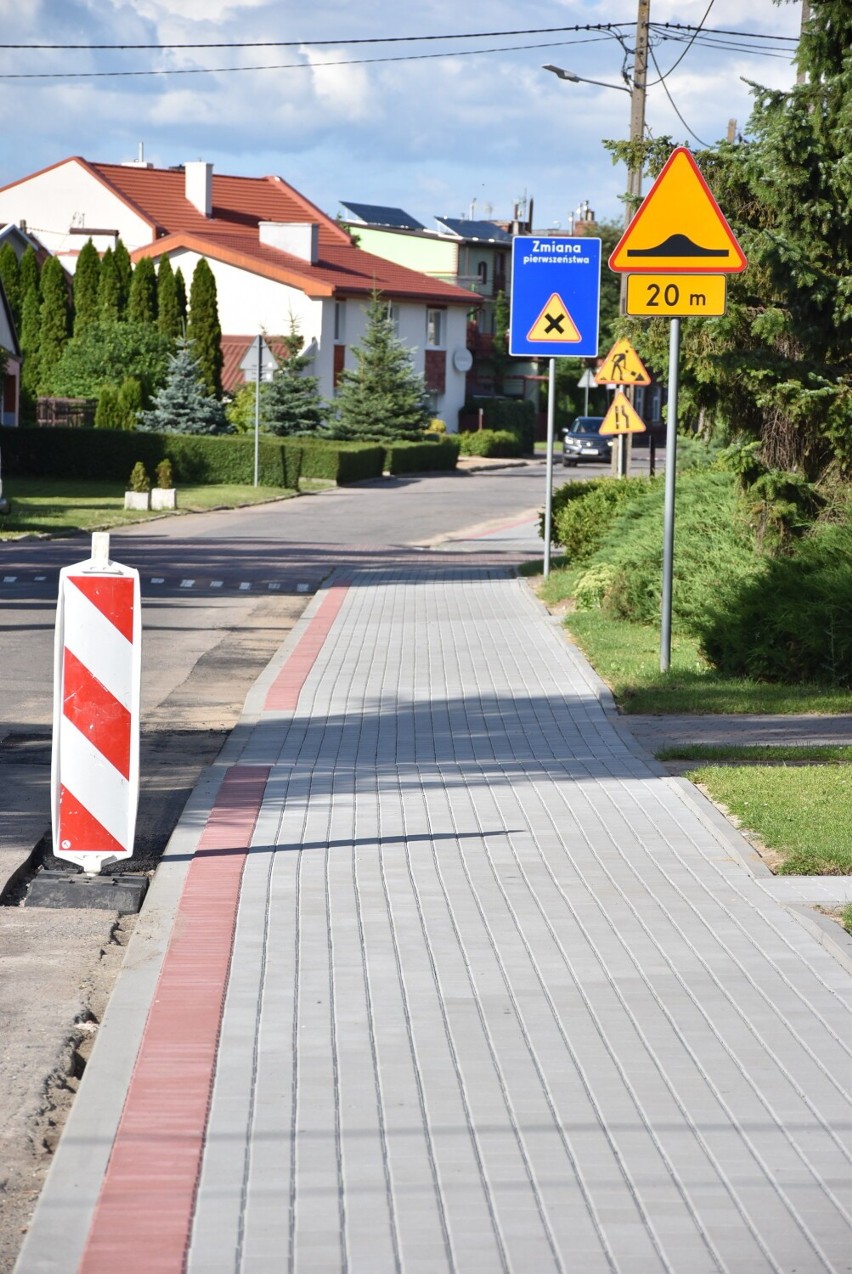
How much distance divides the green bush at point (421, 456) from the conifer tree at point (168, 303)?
9.01 meters

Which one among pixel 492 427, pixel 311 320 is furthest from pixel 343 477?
pixel 492 427

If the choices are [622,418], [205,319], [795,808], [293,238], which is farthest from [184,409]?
[795,808]

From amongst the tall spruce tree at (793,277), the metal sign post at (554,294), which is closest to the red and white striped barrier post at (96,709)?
the tall spruce tree at (793,277)

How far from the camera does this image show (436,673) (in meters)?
12.9

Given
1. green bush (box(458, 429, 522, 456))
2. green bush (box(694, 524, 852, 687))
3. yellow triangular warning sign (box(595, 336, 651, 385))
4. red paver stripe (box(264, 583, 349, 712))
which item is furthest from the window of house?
green bush (box(694, 524, 852, 687))

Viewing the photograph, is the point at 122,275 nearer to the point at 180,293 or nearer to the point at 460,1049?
the point at 180,293

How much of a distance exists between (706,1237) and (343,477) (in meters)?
45.8

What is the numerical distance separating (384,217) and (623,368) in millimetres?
83589

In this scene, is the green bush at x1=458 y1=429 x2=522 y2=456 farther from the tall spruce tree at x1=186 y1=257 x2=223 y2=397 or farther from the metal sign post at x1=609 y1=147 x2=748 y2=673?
the metal sign post at x1=609 y1=147 x2=748 y2=673

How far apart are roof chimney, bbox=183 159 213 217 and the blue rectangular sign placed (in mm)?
58440

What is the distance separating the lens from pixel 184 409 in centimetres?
5244

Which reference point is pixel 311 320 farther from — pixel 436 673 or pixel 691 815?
pixel 691 815

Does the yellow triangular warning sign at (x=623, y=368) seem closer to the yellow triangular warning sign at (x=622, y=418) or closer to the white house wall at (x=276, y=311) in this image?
the yellow triangular warning sign at (x=622, y=418)

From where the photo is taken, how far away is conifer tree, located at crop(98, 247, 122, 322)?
60.0m
